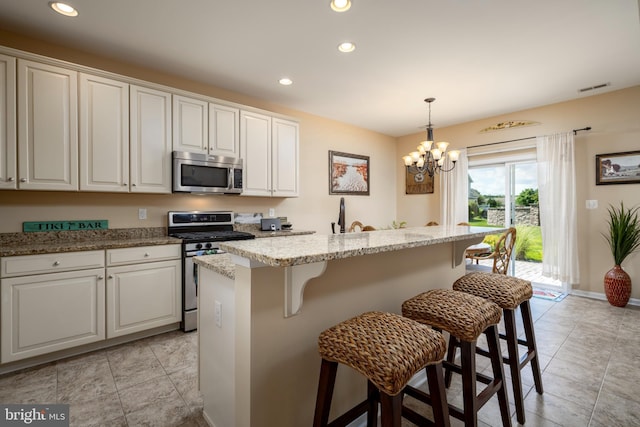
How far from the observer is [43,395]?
1.88 metres

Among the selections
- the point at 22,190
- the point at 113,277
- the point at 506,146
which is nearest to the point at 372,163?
the point at 506,146

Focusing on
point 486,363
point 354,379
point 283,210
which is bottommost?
point 486,363

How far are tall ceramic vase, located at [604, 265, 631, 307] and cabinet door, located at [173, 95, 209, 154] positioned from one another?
503 centimetres

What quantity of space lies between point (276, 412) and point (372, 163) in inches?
191

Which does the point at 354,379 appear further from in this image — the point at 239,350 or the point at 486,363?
the point at 486,363

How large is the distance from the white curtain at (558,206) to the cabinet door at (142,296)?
4.74 metres

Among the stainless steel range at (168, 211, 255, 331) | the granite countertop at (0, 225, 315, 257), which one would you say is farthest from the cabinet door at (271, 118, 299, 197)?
the granite countertop at (0, 225, 315, 257)

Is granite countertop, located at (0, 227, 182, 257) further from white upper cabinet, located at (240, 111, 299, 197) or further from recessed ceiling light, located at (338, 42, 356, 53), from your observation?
recessed ceiling light, located at (338, 42, 356, 53)

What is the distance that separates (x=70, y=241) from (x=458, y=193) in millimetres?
5241

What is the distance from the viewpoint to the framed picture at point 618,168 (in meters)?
3.51

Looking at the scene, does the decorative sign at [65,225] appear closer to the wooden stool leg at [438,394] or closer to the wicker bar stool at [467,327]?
the wicker bar stool at [467,327]

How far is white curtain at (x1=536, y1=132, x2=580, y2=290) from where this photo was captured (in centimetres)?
384

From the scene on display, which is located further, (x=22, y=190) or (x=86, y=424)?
(x=22, y=190)

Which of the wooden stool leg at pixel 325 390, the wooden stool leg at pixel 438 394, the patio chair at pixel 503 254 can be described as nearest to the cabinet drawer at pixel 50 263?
the wooden stool leg at pixel 325 390
